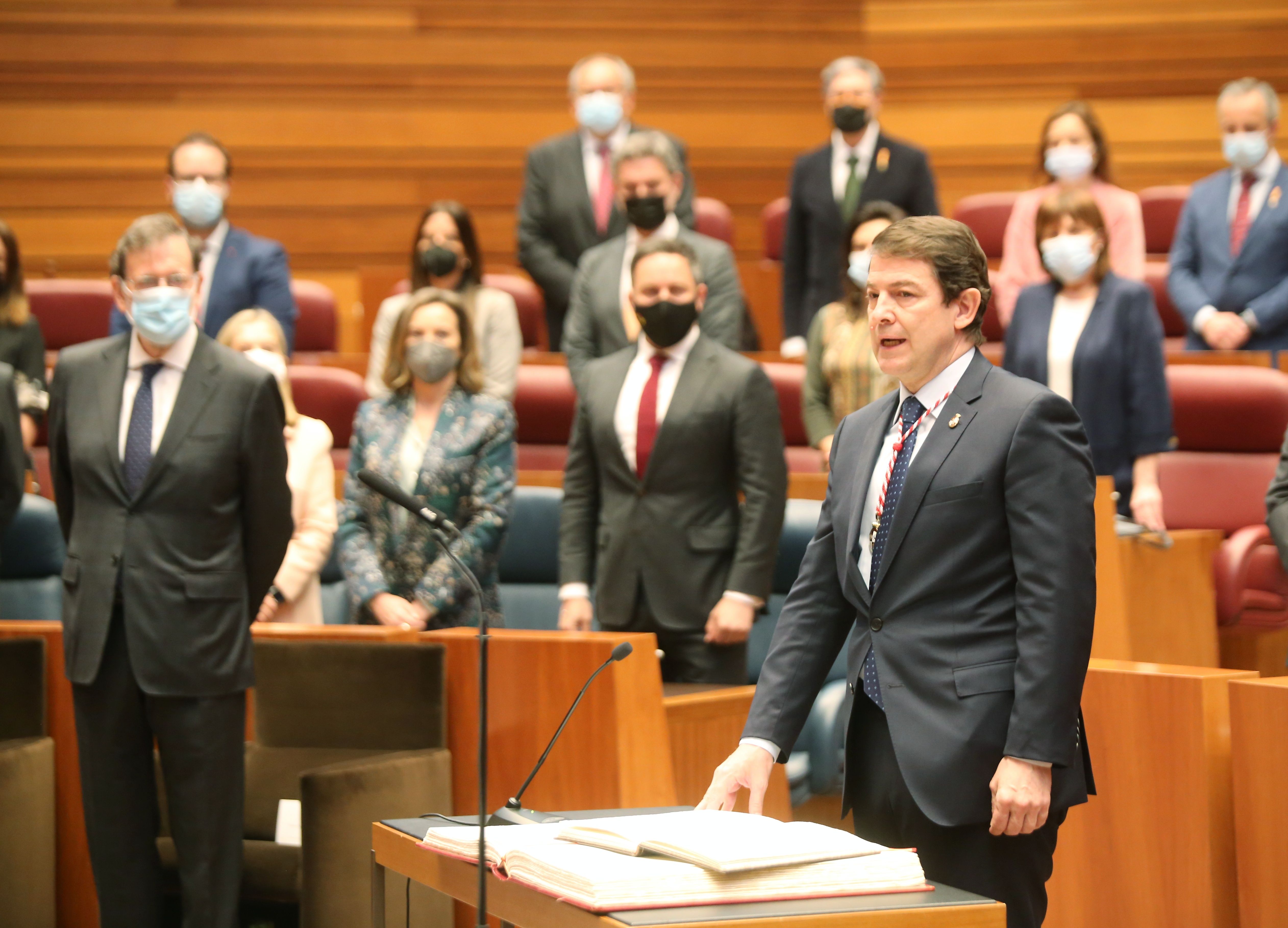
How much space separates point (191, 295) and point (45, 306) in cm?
244

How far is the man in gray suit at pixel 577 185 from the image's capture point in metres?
3.93

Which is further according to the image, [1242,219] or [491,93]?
[491,93]

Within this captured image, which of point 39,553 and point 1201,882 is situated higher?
point 39,553

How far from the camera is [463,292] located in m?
3.56

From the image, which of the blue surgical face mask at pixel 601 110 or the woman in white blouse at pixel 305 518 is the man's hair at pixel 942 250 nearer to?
the woman in white blouse at pixel 305 518

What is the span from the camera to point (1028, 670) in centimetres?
133

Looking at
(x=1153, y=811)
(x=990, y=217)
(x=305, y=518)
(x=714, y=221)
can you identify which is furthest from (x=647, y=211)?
(x=990, y=217)

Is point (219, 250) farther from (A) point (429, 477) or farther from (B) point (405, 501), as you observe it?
(B) point (405, 501)

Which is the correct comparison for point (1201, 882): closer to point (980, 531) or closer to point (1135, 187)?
point (980, 531)

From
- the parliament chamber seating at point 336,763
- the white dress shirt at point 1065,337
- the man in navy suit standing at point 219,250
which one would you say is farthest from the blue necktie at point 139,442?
the white dress shirt at point 1065,337

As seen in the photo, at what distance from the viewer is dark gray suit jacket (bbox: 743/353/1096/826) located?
134cm

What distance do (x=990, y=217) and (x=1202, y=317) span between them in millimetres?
1201

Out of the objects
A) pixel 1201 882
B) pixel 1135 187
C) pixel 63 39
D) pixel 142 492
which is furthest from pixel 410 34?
pixel 1201 882

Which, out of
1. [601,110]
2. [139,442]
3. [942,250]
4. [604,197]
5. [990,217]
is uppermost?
[601,110]
